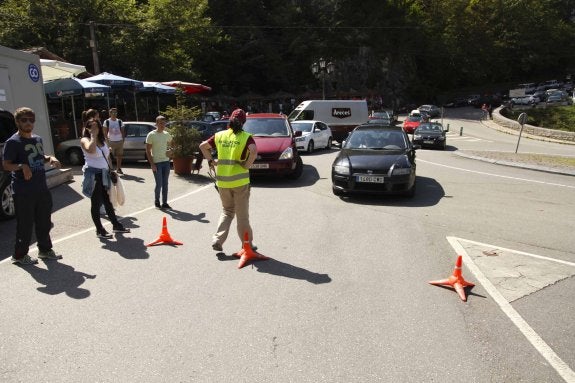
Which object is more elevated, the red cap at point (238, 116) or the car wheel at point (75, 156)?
the red cap at point (238, 116)

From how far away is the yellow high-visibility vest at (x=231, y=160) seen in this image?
224 inches

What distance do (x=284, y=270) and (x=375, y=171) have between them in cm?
474

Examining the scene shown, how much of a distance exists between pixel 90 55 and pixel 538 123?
119 feet

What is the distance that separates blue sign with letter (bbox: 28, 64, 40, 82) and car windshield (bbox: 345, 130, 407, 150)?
25.8ft

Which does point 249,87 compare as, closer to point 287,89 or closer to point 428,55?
point 287,89

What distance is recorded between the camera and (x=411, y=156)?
10.5 meters

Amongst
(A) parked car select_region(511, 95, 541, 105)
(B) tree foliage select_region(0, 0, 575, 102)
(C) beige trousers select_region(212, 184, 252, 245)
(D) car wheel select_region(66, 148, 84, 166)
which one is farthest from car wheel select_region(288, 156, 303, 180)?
(A) parked car select_region(511, 95, 541, 105)

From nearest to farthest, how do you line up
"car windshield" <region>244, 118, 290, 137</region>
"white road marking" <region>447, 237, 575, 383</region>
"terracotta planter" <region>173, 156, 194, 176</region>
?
"white road marking" <region>447, 237, 575, 383</region>, "terracotta planter" <region>173, 156, 194, 176</region>, "car windshield" <region>244, 118, 290, 137</region>

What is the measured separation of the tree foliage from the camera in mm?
31688

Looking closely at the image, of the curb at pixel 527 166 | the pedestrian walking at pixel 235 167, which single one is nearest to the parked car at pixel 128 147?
the pedestrian walking at pixel 235 167

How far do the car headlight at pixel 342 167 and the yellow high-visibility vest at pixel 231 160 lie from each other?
433 centimetres

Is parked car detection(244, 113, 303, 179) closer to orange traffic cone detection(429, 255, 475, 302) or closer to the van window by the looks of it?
orange traffic cone detection(429, 255, 475, 302)

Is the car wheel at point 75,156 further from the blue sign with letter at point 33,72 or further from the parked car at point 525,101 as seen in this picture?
the parked car at point 525,101

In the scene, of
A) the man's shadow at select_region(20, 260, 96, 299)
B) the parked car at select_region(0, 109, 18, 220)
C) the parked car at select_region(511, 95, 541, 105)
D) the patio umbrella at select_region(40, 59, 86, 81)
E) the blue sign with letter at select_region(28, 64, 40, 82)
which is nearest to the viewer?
the man's shadow at select_region(20, 260, 96, 299)
